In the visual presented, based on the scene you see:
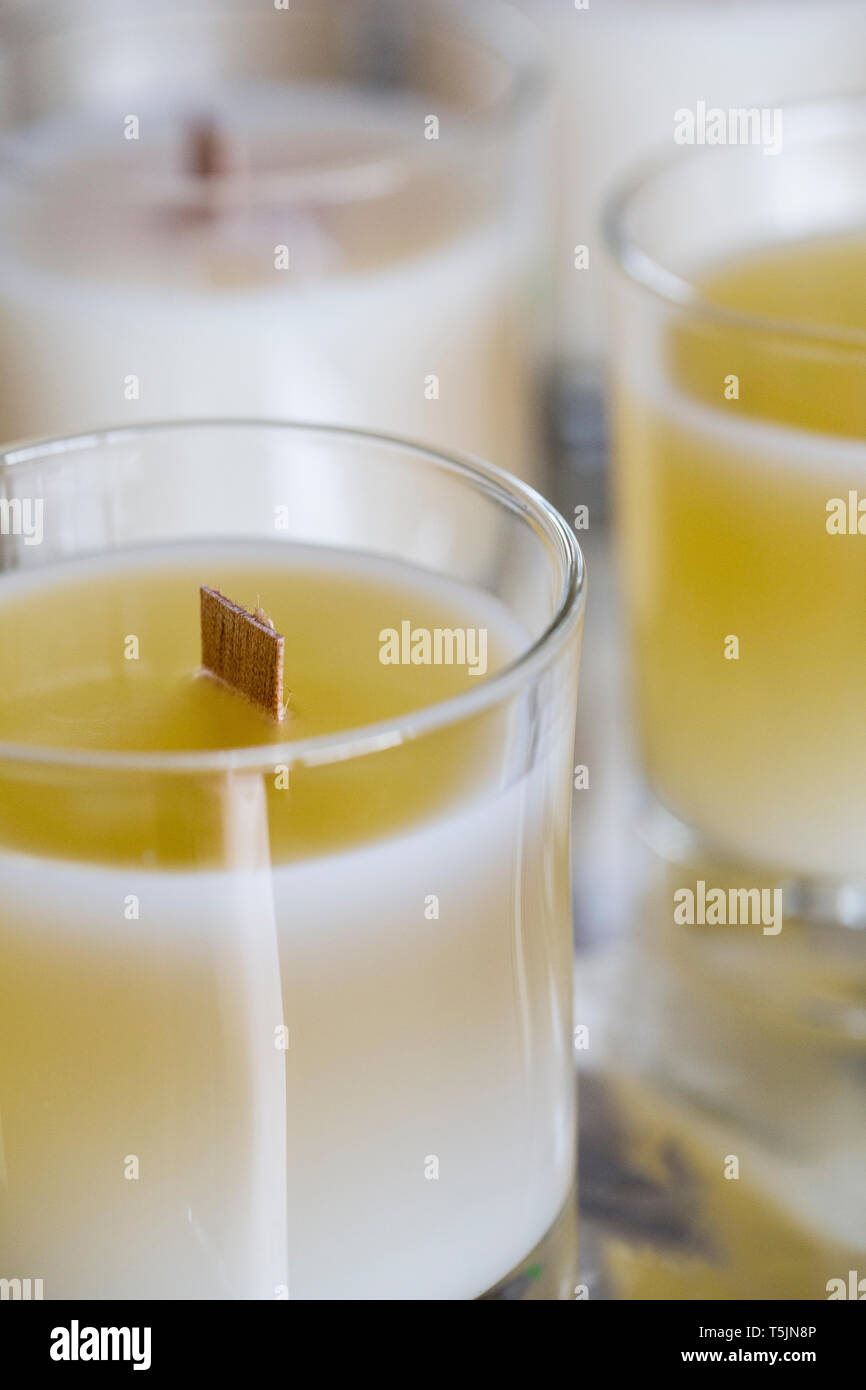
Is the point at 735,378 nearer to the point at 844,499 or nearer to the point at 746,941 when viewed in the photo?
the point at 844,499

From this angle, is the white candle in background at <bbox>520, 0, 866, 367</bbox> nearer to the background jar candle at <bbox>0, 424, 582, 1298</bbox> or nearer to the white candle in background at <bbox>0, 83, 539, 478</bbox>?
the white candle in background at <bbox>0, 83, 539, 478</bbox>

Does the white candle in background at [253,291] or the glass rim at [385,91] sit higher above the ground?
the glass rim at [385,91]

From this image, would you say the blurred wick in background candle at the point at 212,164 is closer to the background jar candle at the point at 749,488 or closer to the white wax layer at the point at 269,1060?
the background jar candle at the point at 749,488

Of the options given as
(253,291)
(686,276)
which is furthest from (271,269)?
(686,276)

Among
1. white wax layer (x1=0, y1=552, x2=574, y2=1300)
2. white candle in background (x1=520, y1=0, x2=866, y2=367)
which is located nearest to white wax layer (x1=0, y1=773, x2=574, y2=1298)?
white wax layer (x1=0, y1=552, x2=574, y2=1300)

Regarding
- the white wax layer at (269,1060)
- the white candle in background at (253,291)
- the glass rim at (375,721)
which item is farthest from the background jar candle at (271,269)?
the white wax layer at (269,1060)

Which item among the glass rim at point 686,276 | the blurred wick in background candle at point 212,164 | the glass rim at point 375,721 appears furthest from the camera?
the blurred wick in background candle at point 212,164

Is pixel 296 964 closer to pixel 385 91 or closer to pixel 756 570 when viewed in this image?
pixel 756 570
